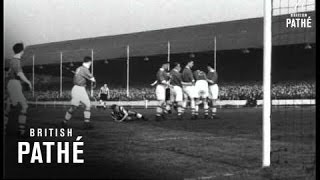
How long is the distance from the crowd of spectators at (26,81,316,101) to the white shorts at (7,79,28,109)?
18501 millimetres

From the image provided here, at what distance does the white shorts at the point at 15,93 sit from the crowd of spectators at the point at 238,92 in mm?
18501

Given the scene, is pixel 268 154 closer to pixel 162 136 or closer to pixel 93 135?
pixel 162 136

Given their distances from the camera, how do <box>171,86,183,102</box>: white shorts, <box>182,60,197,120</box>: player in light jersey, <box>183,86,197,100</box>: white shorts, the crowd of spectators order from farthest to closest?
the crowd of spectators
<box>183,86,197,100</box>: white shorts
<box>182,60,197,120</box>: player in light jersey
<box>171,86,183,102</box>: white shorts

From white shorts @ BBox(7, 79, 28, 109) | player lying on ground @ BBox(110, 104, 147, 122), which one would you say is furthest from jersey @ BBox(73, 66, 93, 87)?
player lying on ground @ BBox(110, 104, 147, 122)

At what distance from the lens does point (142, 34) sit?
40406 mm

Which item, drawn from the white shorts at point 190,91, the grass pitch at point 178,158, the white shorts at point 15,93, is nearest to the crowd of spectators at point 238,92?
the white shorts at point 190,91

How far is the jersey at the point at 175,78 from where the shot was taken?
15766 mm

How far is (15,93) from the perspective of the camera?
27.3 feet

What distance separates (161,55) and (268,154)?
2776 cm

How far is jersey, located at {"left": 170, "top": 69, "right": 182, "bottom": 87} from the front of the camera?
15.8 m

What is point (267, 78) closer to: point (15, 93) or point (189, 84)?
point (15, 93)

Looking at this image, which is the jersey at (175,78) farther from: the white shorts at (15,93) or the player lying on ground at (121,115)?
the white shorts at (15,93)

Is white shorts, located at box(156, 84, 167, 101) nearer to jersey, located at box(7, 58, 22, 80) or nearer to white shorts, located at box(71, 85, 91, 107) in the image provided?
white shorts, located at box(71, 85, 91, 107)

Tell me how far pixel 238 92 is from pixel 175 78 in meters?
18.3
